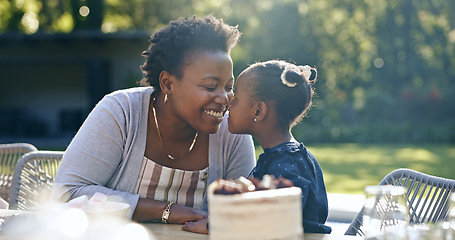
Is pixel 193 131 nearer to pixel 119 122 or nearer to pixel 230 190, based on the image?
pixel 119 122

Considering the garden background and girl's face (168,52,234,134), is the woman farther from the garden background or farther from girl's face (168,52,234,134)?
the garden background

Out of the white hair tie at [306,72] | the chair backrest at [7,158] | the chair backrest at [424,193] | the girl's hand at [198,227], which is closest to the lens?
the girl's hand at [198,227]

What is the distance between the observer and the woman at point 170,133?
7.33 feet

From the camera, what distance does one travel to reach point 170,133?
255cm

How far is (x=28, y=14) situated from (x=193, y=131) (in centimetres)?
2639

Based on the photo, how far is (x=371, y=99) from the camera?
19656 millimetres

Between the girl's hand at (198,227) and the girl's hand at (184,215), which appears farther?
the girl's hand at (184,215)

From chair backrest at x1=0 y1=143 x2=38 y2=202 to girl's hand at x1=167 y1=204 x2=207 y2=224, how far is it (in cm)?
167

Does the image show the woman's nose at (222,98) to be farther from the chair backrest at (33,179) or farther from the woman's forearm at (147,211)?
the chair backrest at (33,179)

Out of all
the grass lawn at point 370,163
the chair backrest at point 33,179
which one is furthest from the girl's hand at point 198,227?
the grass lawn at point 370,163

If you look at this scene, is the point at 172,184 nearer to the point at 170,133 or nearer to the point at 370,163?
the point at 170,133

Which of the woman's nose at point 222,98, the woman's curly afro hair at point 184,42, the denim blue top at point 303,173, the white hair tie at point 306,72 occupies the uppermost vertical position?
the woman's curly afro hair at point 184,42

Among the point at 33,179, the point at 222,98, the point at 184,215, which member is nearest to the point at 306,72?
the point at 222,98

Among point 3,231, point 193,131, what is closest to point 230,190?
point 3,231
